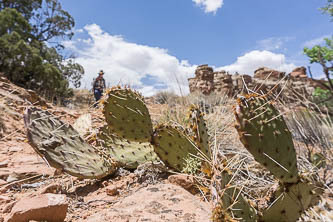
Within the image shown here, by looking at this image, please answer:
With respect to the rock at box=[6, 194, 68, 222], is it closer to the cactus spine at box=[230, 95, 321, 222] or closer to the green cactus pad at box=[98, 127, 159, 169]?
the green cactus pad at box=[98, 127, 159, 169]

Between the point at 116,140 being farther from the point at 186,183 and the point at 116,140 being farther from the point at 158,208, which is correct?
the point at 158,208

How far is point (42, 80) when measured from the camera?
8203 millimetres

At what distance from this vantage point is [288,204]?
3.44ft

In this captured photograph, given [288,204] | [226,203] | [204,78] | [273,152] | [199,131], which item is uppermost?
[204,78]

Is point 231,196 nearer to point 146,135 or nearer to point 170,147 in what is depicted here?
point 170,147

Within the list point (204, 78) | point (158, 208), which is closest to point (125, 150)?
point (158, 208)

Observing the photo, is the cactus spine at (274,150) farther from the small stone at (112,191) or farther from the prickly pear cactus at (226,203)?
the small stone at (112,191)

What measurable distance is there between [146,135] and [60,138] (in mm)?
665

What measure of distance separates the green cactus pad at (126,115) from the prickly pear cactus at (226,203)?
1.07 meters

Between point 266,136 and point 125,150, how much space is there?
1.36 metres

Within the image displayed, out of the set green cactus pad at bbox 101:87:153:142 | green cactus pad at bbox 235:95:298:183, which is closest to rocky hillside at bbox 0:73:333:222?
green cactus pad at bbox 235:95:298:183

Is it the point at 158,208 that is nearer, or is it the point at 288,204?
the point at 288,204

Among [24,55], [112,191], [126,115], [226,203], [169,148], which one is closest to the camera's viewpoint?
[226,203]

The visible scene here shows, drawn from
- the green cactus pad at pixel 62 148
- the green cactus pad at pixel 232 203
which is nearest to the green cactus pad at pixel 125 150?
the green cactus pad at pixel 62 148
